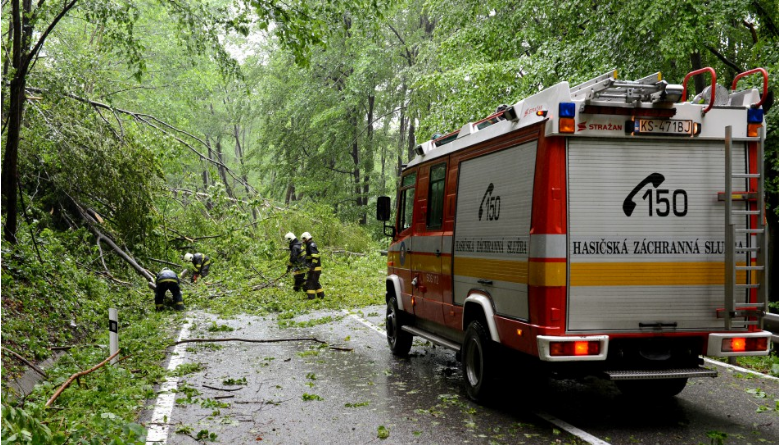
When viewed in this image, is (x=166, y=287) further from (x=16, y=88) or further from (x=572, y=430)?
(x=572, y=430)

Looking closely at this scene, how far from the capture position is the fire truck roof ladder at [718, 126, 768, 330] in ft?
19.9

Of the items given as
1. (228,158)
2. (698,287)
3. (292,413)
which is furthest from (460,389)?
(228,158)

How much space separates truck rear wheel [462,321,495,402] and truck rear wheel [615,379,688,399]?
1321 millimetres

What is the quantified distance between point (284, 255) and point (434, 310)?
1289 cm

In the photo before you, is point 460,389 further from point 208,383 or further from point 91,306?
point 91,306

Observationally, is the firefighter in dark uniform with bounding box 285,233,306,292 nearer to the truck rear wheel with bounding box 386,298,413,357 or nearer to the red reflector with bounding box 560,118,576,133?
the truck rear wheel with bounding box 386,298,413,357

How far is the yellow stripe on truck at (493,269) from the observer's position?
20.5 feet

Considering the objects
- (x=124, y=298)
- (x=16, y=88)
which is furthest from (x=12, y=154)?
(x=124, y=298)

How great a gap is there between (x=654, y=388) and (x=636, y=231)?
81.5 inches

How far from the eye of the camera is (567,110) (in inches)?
232

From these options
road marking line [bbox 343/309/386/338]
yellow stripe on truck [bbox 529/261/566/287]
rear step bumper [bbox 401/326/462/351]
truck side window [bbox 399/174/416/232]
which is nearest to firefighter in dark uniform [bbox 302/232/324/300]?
road marking line [bbox 343/309/386/338]

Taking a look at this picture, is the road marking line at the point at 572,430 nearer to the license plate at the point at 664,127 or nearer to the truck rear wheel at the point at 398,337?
the license plate at the point at 664,127

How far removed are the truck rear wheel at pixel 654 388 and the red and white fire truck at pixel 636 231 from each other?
77 centimetres

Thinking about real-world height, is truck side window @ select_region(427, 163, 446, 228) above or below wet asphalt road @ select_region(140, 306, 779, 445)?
above
